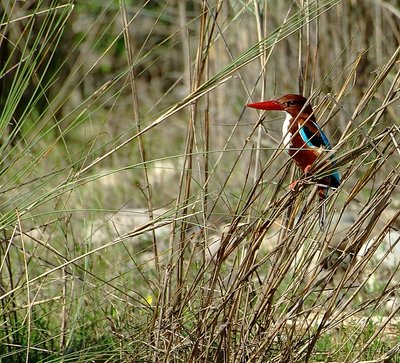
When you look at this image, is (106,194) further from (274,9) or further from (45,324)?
(45,324)

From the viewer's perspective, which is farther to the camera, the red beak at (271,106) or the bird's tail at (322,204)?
the red beak at (271,106)

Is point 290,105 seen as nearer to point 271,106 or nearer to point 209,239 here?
point 271,106

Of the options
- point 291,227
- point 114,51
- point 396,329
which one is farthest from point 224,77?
point 114,51

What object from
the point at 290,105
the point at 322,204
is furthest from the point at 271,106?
the point at 322,204

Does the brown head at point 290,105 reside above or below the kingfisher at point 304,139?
above

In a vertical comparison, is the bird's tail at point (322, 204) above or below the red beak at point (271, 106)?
below

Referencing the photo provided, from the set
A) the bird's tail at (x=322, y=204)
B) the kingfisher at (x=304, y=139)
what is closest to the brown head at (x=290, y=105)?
the kingfisher at (x=304, y=139)

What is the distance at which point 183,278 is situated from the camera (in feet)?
8.14

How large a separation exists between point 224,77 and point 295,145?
0.76ft

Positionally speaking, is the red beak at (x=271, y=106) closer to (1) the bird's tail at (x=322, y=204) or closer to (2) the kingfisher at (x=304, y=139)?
(2) the kingfisher at (x=304, y=139)

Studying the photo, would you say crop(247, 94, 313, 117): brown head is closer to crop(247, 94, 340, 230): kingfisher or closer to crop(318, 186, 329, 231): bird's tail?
crop(247, 94, 340, 230): kingfisher

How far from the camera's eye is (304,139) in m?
2.29

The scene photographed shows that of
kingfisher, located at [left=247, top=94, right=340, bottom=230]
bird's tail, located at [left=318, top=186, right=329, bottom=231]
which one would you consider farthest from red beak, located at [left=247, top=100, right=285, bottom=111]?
bird's tail, located at [left=318, top=186, right=329, bottom=231]

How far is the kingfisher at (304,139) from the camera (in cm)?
224
